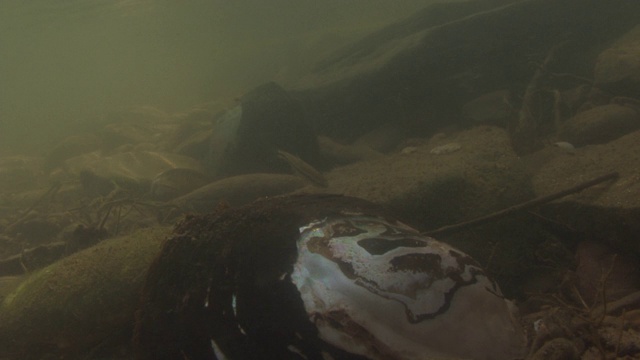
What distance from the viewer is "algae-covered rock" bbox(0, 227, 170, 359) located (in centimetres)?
318

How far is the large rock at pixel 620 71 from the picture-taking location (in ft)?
20.0

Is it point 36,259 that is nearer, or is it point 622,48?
point 36,259

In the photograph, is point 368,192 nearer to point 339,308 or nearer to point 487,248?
point 487,248

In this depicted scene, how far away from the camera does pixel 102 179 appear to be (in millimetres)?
8961

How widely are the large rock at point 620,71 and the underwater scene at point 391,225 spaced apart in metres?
0.03

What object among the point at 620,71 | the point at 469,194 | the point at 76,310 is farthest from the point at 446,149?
the point at 76,310

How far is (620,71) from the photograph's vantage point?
20.7 ft

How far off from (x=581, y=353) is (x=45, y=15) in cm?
4881

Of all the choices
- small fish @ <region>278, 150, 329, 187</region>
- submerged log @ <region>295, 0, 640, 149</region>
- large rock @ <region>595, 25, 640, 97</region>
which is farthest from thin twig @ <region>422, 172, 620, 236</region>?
submerged log @ <region>295, 0, 640, 149</region>

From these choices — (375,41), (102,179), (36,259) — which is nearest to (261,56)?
(375,41)

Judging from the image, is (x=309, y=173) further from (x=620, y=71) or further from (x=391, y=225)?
(x=620, y=71)

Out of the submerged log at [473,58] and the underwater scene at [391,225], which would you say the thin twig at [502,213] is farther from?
the submerged log at [473,58]

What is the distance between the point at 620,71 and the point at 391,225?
238 inches

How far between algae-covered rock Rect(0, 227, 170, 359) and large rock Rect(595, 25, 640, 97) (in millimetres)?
7032
